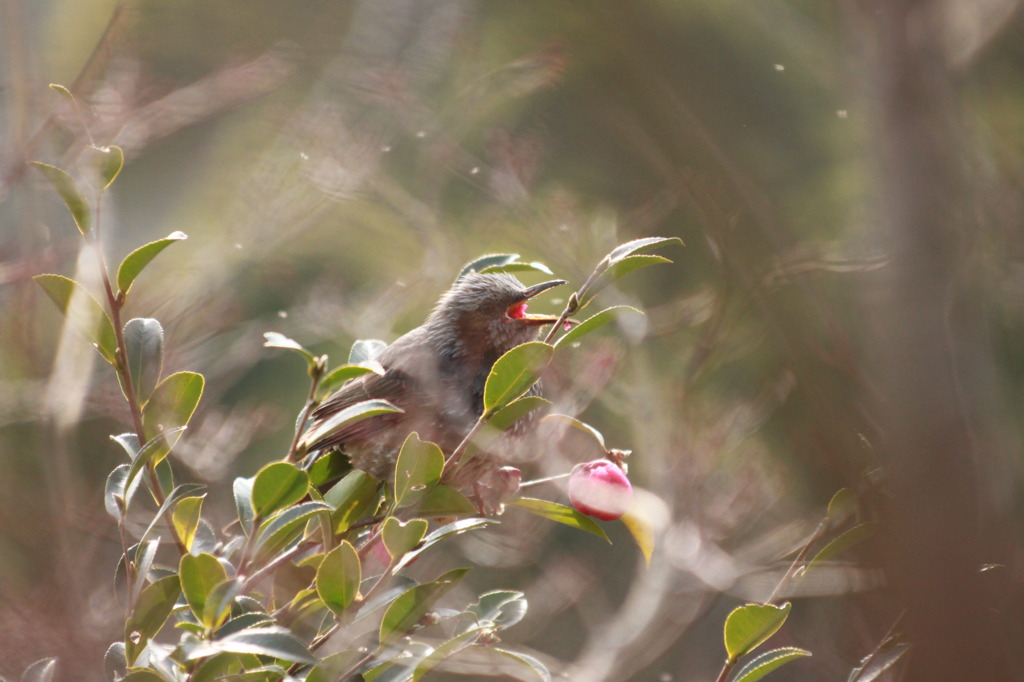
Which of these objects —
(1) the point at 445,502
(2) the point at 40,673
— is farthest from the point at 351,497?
(2) the point at 40,673

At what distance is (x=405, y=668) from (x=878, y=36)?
0.92m

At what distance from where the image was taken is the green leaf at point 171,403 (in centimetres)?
119

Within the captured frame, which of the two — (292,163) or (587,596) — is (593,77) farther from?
(587,596)

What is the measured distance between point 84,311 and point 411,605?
0.55 m

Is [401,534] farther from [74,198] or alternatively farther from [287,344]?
[74,198]

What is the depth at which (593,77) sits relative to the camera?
4945 mm

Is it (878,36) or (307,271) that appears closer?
(878,36)

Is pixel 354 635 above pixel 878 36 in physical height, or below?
below

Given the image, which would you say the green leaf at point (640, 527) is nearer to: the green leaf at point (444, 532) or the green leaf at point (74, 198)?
the green leaf at point (444, 532)

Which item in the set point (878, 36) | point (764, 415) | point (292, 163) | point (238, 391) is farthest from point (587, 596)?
point (878, 36)

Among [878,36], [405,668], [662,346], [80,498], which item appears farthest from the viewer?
[662,346]

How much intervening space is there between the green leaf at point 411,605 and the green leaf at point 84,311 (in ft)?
1.52

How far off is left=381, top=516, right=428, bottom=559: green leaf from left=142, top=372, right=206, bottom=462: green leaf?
0.32m

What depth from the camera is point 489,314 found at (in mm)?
2363
